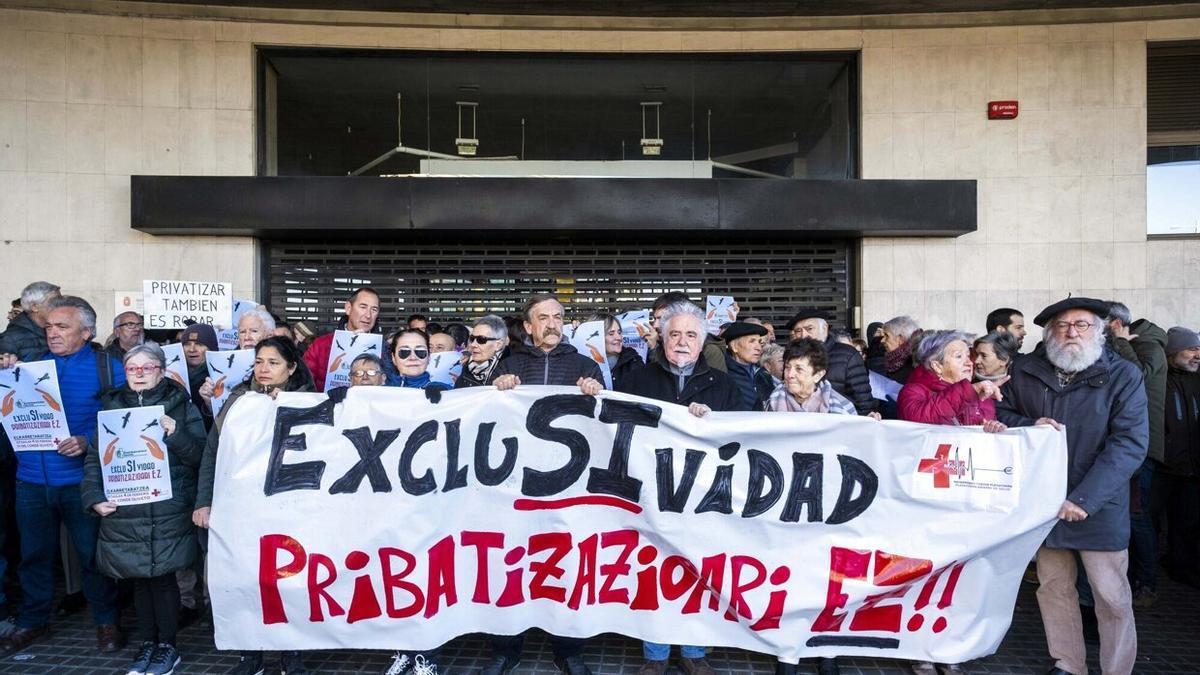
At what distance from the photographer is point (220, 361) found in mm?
4590

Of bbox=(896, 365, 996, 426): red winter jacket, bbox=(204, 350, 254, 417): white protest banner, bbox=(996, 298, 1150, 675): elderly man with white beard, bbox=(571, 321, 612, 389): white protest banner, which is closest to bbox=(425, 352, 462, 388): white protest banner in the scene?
bbox=(571, 321, 612, 389): white protest banner

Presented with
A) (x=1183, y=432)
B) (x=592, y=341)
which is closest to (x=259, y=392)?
(x=592, y=341)

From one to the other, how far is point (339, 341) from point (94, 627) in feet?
7.59

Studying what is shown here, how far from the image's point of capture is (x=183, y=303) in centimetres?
716

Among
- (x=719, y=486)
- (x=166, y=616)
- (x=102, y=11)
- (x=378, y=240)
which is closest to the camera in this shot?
(x=719, y=486)

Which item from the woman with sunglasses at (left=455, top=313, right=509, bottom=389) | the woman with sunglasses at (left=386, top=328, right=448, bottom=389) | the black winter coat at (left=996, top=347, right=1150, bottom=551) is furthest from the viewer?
the woman with sunglasses at (left=455, top=313, right=509, bottom=389)

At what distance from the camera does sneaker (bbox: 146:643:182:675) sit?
390 centimetres

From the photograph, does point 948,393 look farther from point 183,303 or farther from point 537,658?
point 183,303

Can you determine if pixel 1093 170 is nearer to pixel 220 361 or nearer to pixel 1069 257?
pixel 1069 257

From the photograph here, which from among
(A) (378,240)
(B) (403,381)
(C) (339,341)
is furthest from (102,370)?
(A) (378,240)

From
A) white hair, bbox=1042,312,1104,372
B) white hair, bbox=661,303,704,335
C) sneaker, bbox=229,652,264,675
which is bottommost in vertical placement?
sneaker, bbox=229,652,264,675

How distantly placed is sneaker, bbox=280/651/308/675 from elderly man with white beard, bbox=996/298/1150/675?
3971mm

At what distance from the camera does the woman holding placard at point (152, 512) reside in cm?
381

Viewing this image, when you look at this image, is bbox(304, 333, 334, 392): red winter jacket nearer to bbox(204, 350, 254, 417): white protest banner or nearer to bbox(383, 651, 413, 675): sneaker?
bbox(204, 350, 254, 417): white protest banner
